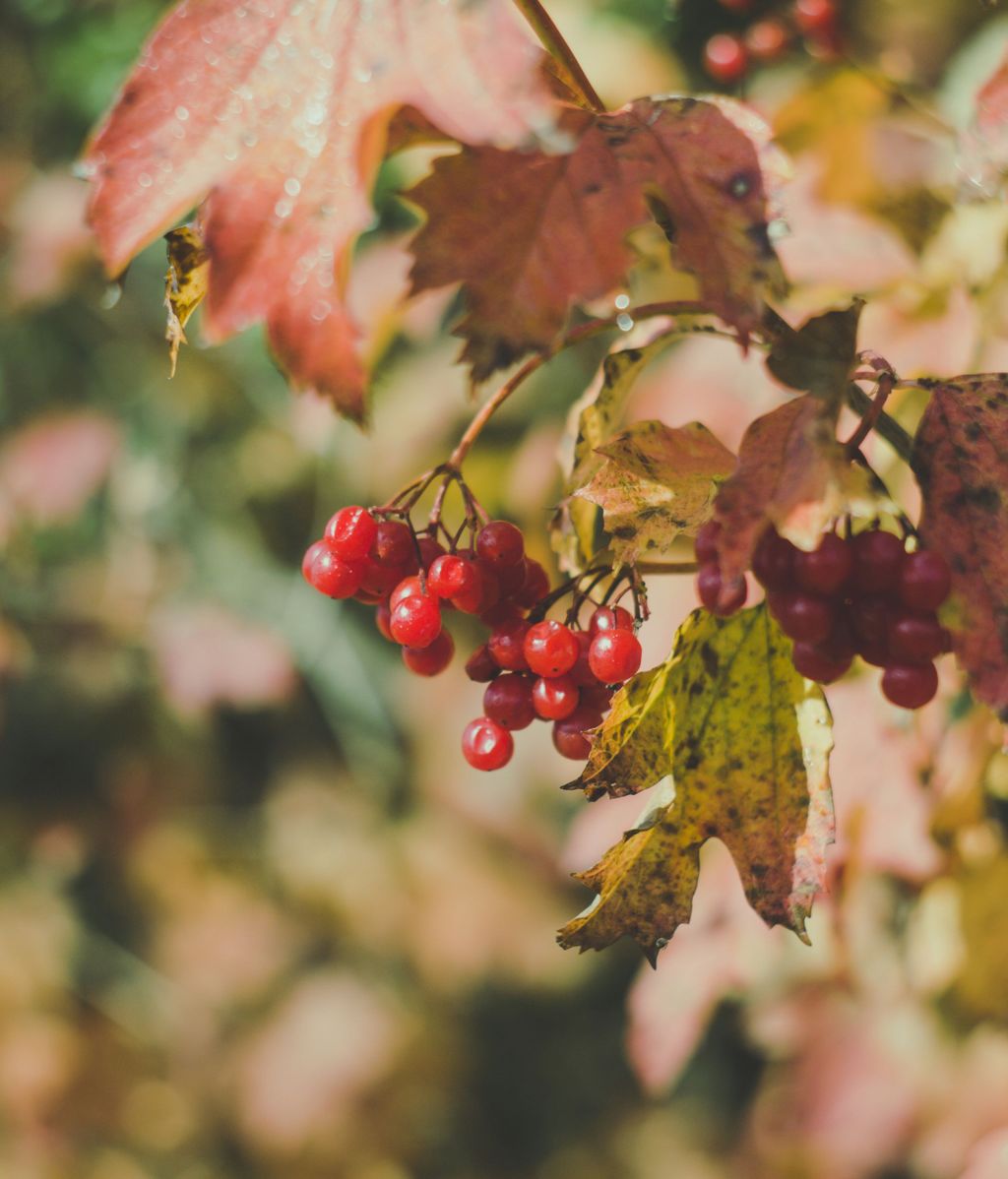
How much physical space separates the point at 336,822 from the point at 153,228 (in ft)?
5.71

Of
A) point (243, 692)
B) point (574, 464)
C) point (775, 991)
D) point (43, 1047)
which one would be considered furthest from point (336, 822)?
point (574, 464)

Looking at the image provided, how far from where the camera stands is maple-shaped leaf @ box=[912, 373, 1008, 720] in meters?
0.51

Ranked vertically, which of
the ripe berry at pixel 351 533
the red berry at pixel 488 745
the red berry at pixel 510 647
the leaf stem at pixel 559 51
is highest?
the leaf stem at pixel 559 51

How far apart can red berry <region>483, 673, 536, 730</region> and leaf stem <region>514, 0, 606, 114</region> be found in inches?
13.3

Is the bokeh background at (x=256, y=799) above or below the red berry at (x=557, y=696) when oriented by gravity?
below

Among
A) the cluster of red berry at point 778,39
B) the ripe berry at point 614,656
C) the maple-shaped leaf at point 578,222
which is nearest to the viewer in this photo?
the maple-shaped leaf at point 578,222

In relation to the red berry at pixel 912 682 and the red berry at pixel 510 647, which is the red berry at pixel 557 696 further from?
the red berry at pixel 912 682

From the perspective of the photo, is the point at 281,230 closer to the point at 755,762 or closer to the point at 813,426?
the point at 813,426

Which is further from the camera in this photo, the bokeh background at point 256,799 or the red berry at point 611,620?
the bokeh background at point 256,799

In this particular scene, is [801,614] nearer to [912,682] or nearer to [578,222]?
[912,682]

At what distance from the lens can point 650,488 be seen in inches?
24.1

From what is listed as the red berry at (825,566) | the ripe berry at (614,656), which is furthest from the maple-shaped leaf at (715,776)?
the red berry at (825,566)

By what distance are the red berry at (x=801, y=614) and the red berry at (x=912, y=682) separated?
0.18 ft

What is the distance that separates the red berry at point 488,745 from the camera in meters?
0.67
